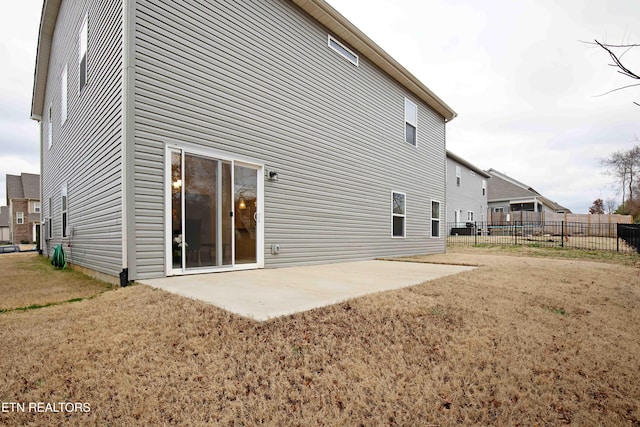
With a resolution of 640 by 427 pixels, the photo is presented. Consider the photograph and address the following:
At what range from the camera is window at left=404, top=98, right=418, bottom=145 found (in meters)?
10.2

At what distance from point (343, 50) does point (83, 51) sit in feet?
18.9

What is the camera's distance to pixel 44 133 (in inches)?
456

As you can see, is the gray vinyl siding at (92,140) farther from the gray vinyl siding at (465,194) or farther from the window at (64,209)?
the gray vinyl siding at (465,194)

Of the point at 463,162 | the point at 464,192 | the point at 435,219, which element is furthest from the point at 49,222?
the point at 464,192

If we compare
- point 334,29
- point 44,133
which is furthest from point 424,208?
point 44,133

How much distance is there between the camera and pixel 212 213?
4996mm

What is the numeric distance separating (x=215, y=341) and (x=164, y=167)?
3085 millimetres

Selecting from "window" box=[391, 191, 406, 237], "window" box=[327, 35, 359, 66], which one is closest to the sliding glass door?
"window" box=[327, 35, 359, 66]

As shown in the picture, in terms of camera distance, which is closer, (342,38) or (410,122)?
(342,38)

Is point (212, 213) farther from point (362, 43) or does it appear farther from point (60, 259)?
point (362, 43)

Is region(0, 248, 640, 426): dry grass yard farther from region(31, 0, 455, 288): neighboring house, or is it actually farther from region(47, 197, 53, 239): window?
region(47, 197, 53, 239): window

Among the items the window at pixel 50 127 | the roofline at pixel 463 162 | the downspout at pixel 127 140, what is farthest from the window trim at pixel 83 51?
the roofline at pixel 463 162

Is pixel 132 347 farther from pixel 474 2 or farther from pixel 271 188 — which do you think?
pixel 474 2

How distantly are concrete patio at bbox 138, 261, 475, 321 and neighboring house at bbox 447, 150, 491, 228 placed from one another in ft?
56.9
